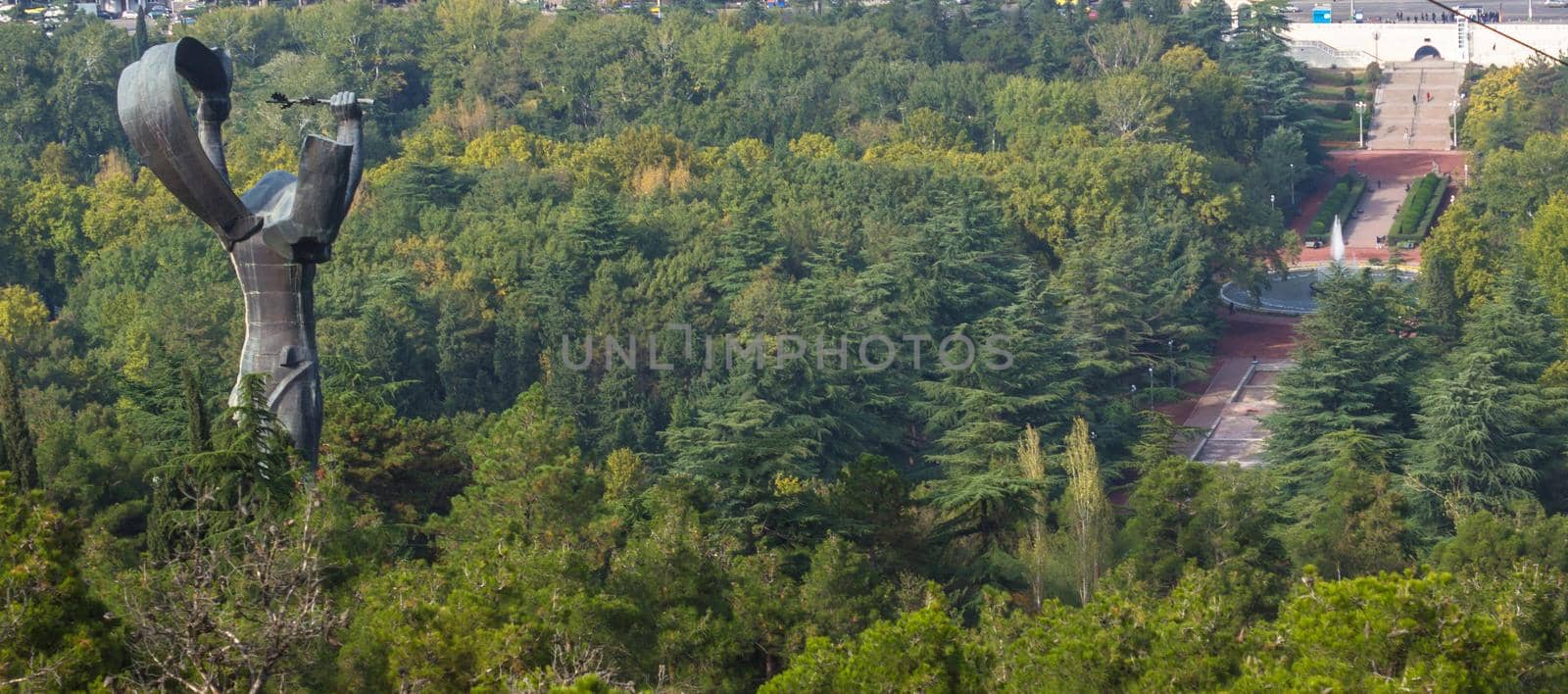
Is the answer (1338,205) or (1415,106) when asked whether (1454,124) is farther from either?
(1338,205)

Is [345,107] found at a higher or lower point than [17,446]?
higher

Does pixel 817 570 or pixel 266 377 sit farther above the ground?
pixel 266 377

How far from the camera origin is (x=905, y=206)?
182 ft

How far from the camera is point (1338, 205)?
70.3 m

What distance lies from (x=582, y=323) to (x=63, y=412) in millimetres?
11889

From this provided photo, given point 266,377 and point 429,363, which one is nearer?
point 266,377

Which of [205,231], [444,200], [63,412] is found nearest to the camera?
[63,412]

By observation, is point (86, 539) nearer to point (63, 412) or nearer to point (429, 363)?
point (63, 412)

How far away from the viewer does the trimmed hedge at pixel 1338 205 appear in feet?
224

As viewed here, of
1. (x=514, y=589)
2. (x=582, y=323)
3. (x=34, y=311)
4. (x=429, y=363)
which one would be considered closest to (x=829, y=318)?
(x=582, y=323)

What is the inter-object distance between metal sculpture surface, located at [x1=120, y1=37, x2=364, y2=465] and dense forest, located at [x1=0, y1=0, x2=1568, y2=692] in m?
0.99

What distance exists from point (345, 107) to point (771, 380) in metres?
18.1

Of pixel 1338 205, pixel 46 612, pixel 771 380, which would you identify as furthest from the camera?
pixel 1338 205

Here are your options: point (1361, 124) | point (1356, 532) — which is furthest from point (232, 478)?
point (1361, 124)
